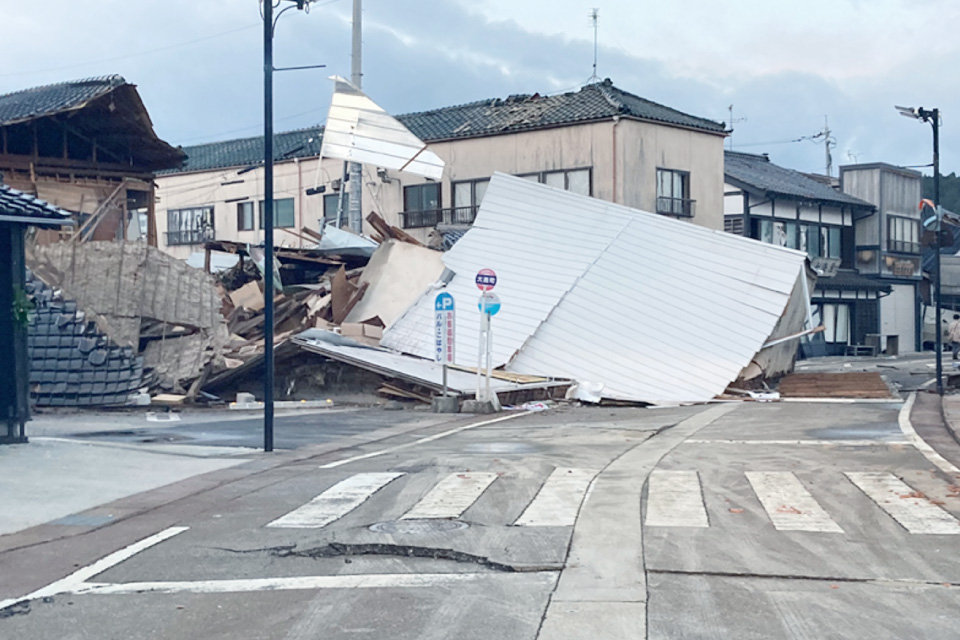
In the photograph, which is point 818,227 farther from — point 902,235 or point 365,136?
point 365,136

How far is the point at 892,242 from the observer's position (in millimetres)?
54750

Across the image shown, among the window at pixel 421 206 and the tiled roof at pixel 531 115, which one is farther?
the window at pixel 421 206

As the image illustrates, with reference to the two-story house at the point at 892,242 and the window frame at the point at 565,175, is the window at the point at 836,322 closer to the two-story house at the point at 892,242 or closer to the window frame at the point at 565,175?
the two-story house at the point at 892,242

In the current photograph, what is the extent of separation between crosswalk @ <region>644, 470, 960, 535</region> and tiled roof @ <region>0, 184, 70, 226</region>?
8.45 metres

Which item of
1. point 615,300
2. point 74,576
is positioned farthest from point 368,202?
point 74,576

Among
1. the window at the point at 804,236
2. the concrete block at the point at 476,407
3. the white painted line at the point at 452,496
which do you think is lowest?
the concrete block at the point at 476,407

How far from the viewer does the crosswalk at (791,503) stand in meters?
8.88

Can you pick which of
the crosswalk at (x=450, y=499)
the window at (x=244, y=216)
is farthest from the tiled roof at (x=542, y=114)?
the crosswalk at (x=450, y=499)

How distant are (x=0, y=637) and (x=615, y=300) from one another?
21840mm

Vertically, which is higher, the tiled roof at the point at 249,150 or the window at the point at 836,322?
the tiled roof at the point at 249,150

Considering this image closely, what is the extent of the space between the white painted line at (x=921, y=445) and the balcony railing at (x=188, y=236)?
36.8m

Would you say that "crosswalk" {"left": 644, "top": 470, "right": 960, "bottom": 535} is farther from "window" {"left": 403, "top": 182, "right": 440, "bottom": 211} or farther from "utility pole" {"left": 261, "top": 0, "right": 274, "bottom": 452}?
"window" {"left": 403, "top": 182, "right": 440, "bottom": 211}

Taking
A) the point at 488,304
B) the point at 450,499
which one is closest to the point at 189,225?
the point at 488,304

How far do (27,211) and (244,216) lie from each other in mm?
35973
